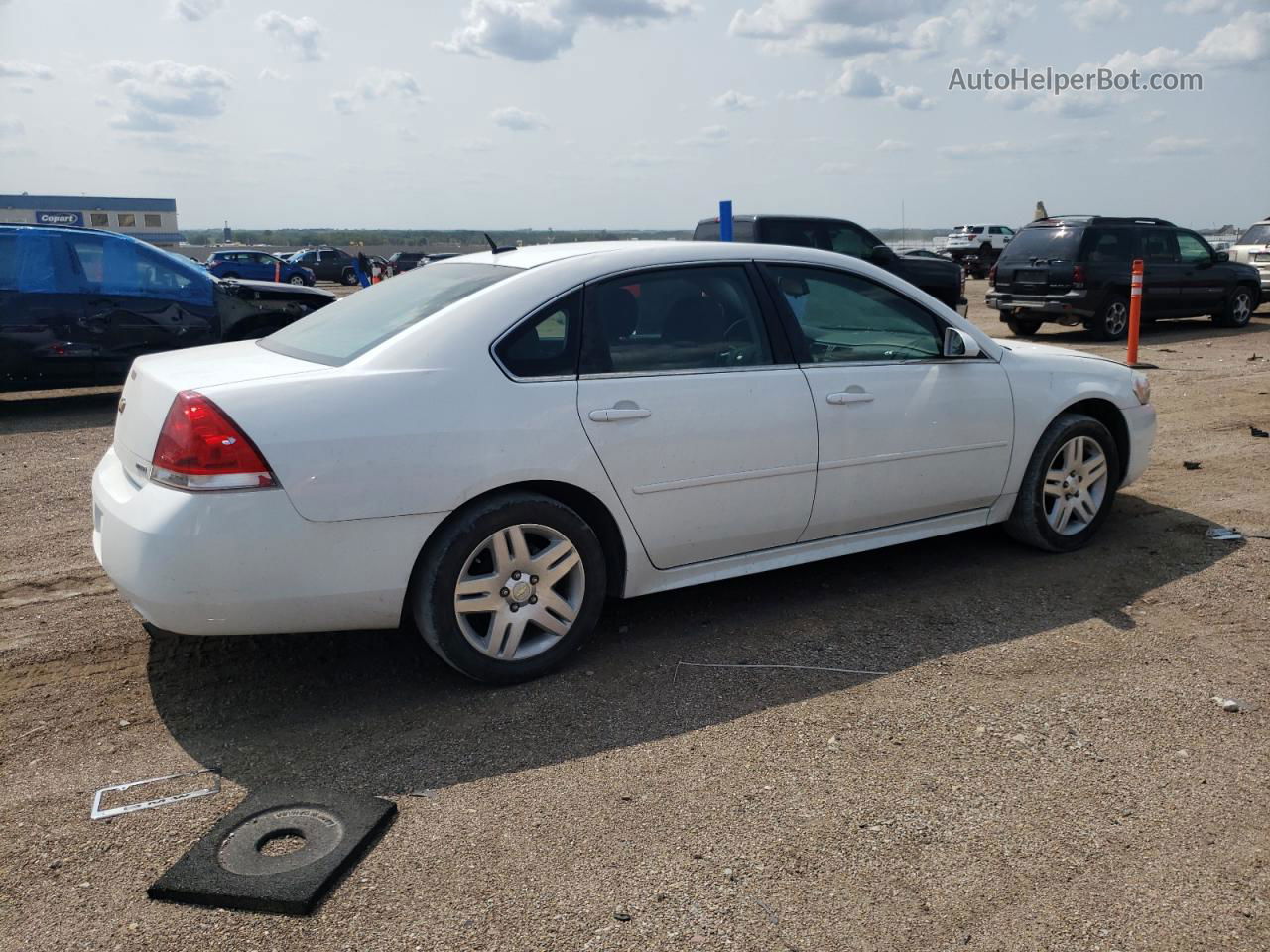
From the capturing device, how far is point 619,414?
412 cm

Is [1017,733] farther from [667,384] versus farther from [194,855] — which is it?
[194,855]

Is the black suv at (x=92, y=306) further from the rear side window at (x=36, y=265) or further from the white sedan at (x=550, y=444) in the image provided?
the white sedan at (x=550, y=444)

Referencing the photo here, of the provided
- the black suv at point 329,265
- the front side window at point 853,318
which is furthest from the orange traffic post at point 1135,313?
the black suv at point 329,265

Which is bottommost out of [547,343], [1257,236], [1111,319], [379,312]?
[1111,319]

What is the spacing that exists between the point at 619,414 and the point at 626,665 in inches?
38.7

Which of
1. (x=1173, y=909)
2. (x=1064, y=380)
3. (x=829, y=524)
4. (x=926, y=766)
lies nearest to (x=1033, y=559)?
(x=1064, y=380)

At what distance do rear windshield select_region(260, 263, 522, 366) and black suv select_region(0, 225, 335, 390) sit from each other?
19.9 feet

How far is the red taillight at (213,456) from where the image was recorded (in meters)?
3.50

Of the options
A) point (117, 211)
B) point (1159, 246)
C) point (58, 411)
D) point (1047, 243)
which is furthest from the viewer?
point (117, 211)

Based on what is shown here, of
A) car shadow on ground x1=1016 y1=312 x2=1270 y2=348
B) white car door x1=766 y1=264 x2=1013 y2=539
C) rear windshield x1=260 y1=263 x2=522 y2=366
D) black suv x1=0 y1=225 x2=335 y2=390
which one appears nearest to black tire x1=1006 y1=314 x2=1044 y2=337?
car shadow on ground x1=1016 y1=312 x2=1270 y2=348

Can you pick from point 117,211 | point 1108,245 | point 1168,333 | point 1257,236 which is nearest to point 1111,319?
point 1108,245

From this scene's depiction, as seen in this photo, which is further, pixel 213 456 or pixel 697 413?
pixel 697 413

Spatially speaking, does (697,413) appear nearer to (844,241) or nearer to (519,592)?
(519,592)

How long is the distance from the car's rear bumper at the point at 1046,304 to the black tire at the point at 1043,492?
11.2m
